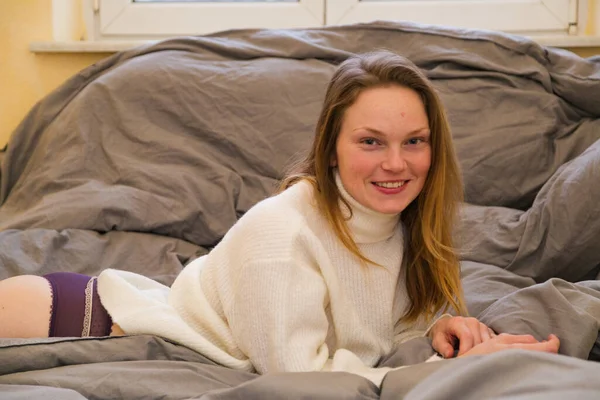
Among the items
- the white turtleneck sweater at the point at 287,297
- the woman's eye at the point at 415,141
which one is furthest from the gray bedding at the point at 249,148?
the woman's eye at the point at 415,141

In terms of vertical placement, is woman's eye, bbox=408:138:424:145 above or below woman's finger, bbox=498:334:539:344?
above

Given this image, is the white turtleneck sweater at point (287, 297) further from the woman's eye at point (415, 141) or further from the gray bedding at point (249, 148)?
the gray bedding at point (249, 148)

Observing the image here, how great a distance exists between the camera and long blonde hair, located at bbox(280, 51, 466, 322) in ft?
4.48

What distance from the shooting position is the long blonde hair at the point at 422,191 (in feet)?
4.48

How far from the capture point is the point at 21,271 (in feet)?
5.69

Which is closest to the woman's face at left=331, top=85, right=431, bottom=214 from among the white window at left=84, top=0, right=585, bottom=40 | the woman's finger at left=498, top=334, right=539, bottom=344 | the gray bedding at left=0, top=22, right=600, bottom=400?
the woman's finger at left=498, top=334, right=539, bottom=344

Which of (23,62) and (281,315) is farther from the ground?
(23,62)

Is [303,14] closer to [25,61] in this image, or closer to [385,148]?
[25,61]

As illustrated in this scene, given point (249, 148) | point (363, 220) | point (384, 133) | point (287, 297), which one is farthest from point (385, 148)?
point (249, 148)

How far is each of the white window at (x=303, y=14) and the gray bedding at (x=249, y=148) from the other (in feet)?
1.28

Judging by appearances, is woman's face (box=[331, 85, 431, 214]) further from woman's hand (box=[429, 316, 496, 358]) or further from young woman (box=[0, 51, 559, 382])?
woman's hand (box=[429, 316, 496, 358])

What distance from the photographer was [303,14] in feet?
8.91

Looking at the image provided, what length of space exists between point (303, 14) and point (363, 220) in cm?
149

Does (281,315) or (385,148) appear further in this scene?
(385,148)
